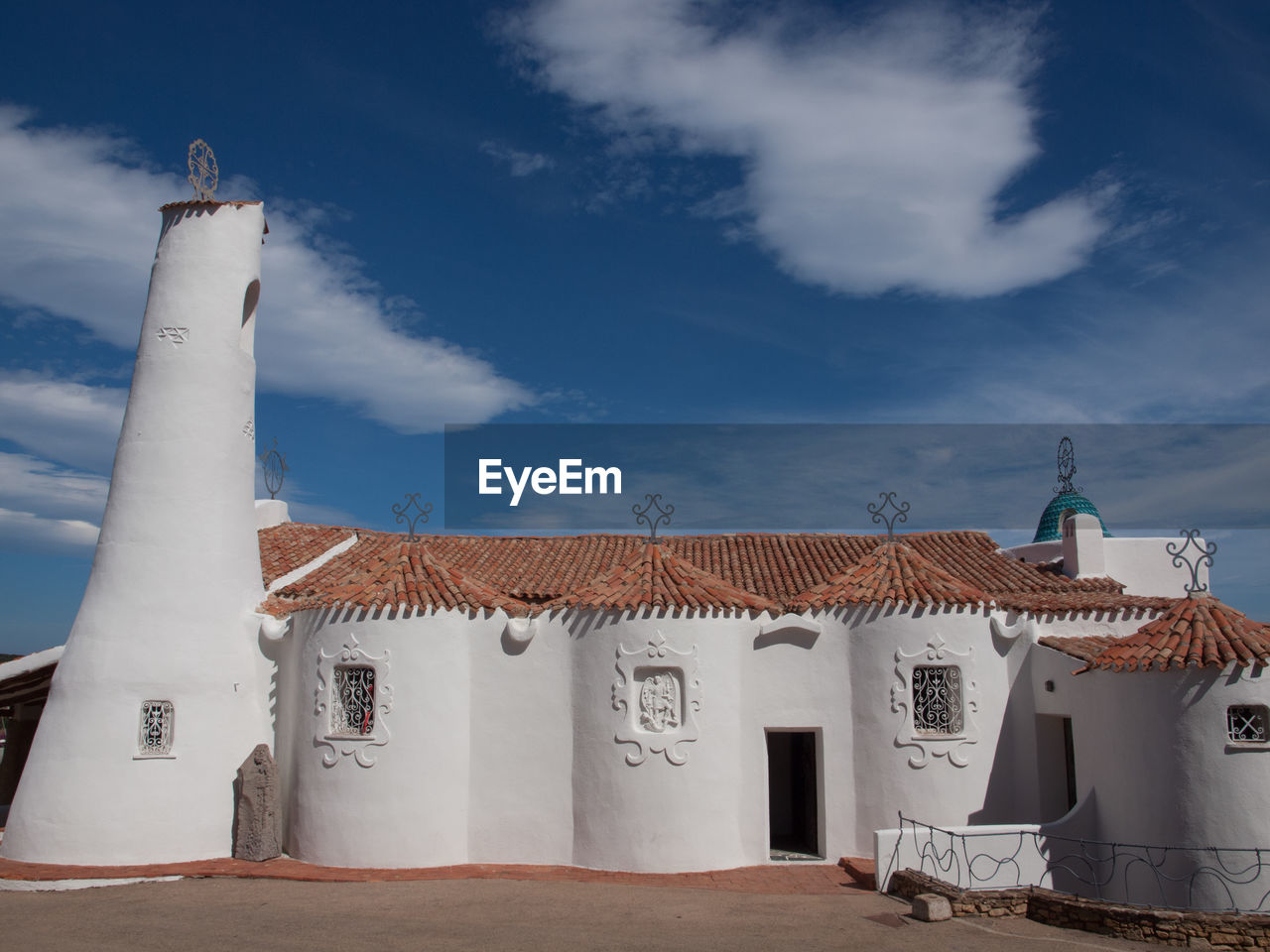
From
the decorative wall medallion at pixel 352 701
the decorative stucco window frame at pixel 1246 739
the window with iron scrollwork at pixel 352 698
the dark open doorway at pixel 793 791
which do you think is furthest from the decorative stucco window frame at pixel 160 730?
the decorative stucco window frame at pixel 1246 739

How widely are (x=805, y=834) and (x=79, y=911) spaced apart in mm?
11180

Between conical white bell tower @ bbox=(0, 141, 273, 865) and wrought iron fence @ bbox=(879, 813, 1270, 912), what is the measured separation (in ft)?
33.5

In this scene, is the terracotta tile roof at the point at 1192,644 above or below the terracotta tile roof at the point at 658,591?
below

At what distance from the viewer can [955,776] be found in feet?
45.9

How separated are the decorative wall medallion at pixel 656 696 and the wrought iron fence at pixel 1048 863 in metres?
3.40

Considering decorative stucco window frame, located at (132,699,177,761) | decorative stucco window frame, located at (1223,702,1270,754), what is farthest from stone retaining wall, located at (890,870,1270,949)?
decorative stucco window frame, located at (132,699,177,761)

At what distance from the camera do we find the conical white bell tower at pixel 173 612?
13570 millimetres

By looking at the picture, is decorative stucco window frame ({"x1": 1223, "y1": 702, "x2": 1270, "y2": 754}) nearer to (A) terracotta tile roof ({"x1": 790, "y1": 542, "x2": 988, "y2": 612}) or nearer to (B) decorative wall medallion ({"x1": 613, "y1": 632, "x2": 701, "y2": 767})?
(A) terracotta tile roof ({"x1": 790, "y1": 542, "x2": 988, "y2": 612})

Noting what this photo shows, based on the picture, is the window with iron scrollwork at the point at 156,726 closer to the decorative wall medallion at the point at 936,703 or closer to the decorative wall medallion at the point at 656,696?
the decorative wall medallion at the point at 656,696

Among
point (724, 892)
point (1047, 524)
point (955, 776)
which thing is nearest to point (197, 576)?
point (724, 892)

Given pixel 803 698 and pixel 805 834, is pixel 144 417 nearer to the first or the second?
pixel 803 698

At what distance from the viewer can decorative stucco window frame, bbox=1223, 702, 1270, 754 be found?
11.5m

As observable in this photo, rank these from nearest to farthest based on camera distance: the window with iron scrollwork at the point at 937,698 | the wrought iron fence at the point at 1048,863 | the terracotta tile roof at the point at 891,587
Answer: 1. the wrought iron fence at the point at 1048,863
2. the window with iron scrollwork at the point at 937,698
3. the terracotta tile roof at the point at 891,587

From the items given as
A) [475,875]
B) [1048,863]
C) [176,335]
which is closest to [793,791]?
[1048,863]
